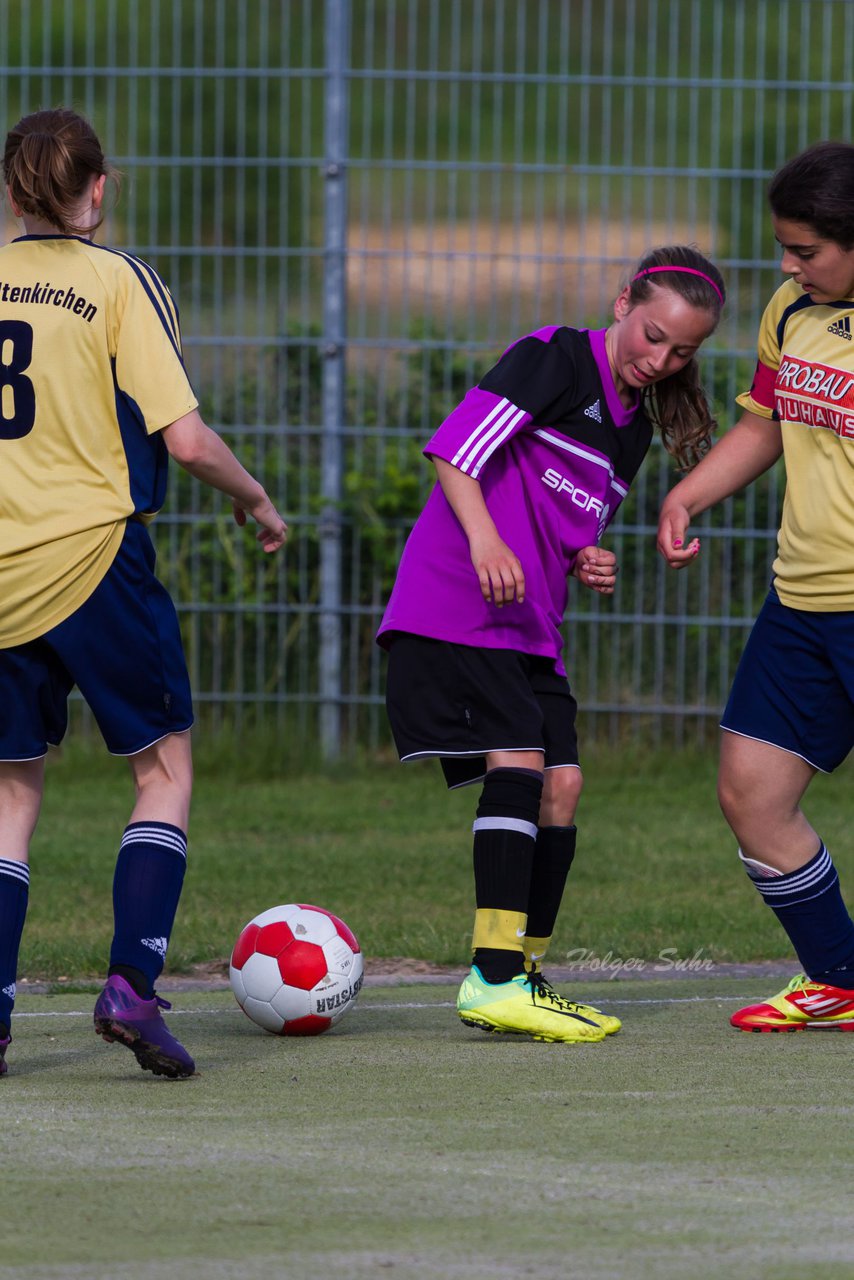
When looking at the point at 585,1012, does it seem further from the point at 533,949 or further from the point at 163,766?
the point at 163,766

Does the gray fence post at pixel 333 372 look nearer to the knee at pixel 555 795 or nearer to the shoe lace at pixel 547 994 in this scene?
the knee at pixel 555 795

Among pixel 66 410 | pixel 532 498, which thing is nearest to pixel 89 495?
pixel 66 410

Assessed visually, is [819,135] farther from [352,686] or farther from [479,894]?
[479,894]

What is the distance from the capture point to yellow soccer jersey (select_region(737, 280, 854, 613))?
4.58m

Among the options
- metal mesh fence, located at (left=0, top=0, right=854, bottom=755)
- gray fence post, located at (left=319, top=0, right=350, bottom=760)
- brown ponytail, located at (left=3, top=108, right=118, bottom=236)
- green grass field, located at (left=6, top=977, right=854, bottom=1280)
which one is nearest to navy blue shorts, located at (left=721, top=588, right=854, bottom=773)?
green grass field, located at (left=6, top=977, right=854, bottom=1280)

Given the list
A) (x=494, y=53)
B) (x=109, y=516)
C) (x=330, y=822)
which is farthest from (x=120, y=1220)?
(x=494, y=53)

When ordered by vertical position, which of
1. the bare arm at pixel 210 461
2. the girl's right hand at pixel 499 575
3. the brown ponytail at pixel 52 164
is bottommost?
the girl's right hand at pixel 499 575

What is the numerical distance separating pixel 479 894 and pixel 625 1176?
1430mm

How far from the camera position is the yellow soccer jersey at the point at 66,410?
158 inches

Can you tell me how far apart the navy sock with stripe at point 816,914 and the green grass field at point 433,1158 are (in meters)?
0.19

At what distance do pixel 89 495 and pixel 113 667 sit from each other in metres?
0.35

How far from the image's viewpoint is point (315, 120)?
10086 millimetres

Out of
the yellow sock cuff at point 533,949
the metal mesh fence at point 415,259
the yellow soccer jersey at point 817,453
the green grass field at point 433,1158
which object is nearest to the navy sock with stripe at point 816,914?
the green grass field at point 433,1158

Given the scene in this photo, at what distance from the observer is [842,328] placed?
4.63 meters
